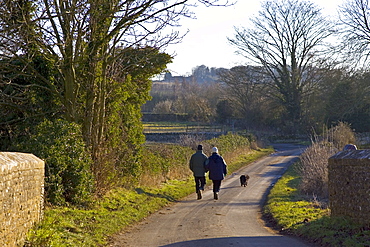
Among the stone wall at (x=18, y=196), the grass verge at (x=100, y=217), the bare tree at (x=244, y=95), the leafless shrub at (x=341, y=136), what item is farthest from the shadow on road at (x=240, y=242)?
the bare tree at (x=244, y=95)

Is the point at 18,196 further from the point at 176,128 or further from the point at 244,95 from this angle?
the point at 244,95

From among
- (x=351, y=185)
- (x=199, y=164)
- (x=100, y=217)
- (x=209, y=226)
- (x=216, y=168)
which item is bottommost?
(x=209, y=226)

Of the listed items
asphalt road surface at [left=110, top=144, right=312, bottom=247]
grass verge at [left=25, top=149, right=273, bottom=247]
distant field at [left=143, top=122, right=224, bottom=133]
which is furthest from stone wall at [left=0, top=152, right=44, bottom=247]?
distant field at [left=143, top=122, right=224, bottom=133]

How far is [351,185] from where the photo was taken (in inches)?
419

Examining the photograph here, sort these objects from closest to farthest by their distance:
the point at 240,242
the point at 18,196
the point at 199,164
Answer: the point at 18,196
the point at 240,242
the point at 199,164

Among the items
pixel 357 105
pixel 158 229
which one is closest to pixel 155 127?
pixel 357 105

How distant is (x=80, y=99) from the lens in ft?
51.5

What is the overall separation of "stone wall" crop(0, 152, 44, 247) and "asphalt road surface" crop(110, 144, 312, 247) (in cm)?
208

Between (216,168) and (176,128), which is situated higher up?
(176,128)

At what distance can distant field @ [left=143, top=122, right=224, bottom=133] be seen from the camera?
193 feet

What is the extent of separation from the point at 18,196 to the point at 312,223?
710 cm

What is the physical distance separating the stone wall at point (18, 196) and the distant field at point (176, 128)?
47799mm

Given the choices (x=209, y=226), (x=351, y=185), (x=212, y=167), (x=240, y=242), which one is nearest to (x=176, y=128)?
(x=212, y=167)

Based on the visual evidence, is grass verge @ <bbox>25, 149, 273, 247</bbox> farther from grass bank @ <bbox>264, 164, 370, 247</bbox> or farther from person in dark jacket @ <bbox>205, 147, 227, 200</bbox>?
grass bank @ <bbox>264, 164, 370, 247</bbox>
